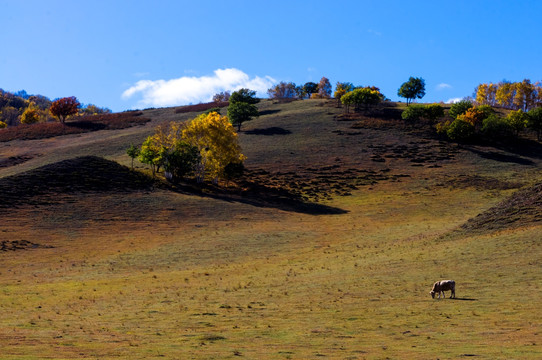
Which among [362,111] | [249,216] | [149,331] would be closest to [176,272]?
[149,331]

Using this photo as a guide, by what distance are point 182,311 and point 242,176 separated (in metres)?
76.9

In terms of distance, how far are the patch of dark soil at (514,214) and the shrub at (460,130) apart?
71.6m

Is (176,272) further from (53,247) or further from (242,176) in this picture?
(242,176)

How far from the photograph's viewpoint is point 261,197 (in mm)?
89688

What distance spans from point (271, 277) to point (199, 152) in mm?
60837

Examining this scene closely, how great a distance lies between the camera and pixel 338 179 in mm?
103875

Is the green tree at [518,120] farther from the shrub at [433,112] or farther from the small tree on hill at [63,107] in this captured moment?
the small tree on hill at [63,107]

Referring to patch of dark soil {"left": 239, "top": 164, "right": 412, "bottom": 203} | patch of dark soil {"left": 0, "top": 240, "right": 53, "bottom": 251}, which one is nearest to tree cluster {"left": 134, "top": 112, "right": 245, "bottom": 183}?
patch of dark soil {"left": 239, "top": 164, "right": 412, "bottom": 203}

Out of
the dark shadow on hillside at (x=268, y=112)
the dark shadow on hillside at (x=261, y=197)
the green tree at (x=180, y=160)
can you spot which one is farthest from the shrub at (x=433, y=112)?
the green tree at (x=180, y=160)

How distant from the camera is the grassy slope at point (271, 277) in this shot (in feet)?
64.6

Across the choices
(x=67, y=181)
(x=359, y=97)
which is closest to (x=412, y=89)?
(x=359, y=97)

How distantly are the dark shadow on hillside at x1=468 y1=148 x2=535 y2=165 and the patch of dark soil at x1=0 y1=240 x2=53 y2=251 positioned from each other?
319 ft

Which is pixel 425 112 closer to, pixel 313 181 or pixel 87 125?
pixel 313 181

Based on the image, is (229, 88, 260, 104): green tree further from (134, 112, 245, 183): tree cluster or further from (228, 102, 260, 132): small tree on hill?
(134, 112, 245, 183): tree cluster
